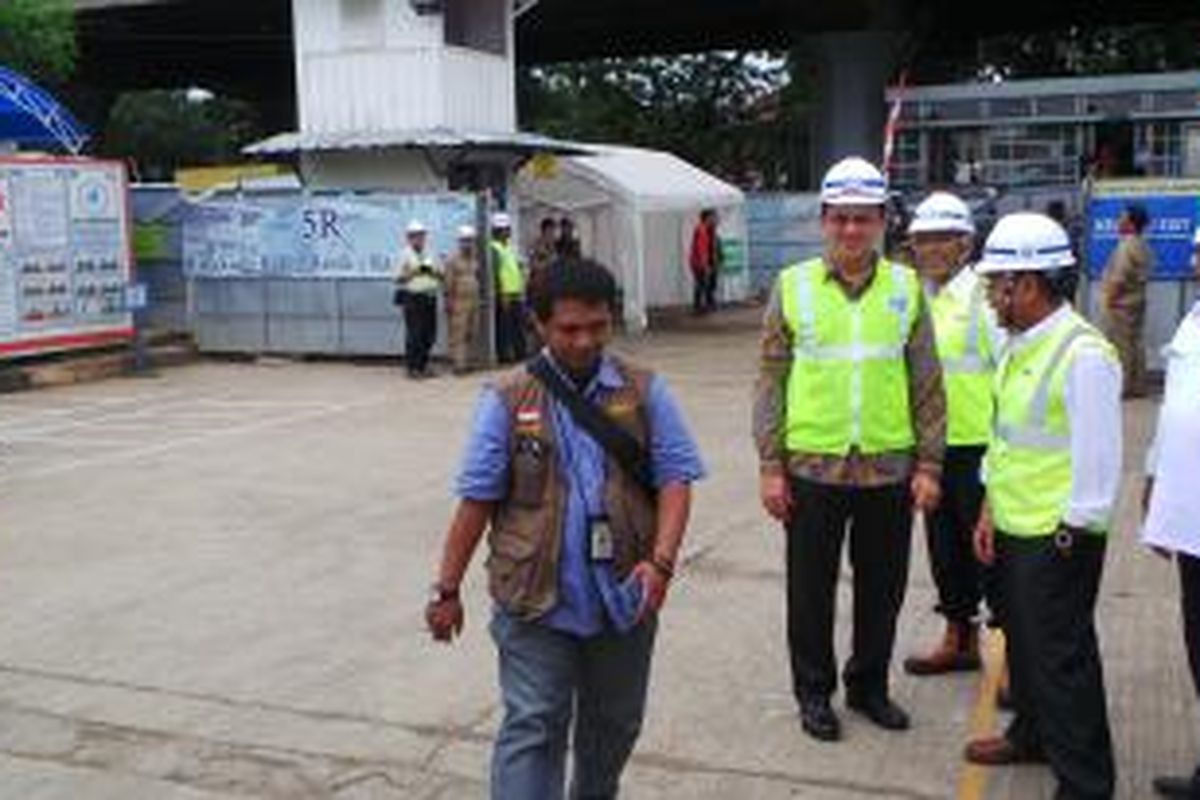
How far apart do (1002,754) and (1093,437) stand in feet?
4.00

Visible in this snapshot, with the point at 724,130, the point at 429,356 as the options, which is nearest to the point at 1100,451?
the point at 429,356

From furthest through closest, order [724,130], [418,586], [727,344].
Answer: [724,130], [727,344], [418,586]

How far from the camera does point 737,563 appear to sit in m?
8.77

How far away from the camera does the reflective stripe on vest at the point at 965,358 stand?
6289mm

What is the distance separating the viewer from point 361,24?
925 inches

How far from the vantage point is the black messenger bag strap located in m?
4.30

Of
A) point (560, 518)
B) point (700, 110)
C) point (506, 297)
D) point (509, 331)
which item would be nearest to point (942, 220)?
point (560, 518)

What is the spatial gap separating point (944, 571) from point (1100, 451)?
5.63ft

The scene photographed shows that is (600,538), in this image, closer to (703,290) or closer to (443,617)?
(443,617)

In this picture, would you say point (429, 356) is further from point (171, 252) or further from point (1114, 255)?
point (1114, 255)

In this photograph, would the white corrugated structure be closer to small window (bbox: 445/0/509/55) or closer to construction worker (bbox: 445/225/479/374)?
small window (bbox: 445/0/509/55)

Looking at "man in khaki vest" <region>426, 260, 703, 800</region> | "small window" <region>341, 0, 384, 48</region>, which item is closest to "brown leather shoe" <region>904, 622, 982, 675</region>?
"man in khaki vest" <region>426, 260, 703, 800</region>

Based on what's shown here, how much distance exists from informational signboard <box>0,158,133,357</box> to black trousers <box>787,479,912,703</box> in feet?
46.3

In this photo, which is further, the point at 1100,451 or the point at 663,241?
the point at 663,241
